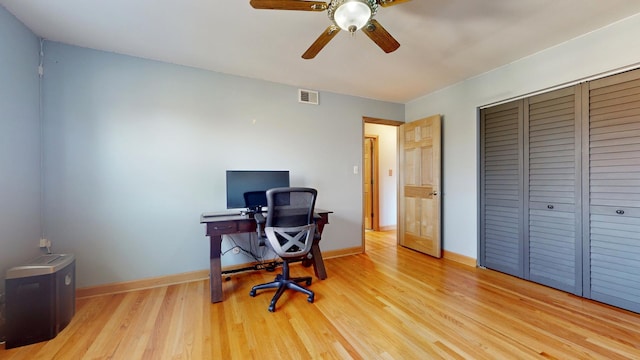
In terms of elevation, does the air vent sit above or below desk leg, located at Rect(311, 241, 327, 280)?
above

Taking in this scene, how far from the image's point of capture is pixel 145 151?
2.52 metres

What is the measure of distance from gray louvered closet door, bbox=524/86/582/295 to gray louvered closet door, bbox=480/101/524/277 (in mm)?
86

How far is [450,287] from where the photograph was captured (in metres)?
2.52

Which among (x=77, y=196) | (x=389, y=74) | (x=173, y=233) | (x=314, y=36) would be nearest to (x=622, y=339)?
(x=389, y=74)

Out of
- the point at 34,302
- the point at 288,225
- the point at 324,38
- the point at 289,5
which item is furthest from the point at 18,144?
the point at 324,38

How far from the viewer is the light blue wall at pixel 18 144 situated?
1790 mm

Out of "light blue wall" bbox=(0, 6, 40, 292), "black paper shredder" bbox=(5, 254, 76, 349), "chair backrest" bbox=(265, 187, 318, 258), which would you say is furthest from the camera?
"chair backrest" bbox=(265, 187, 318, 258)

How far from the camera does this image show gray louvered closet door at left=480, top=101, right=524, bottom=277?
272cm

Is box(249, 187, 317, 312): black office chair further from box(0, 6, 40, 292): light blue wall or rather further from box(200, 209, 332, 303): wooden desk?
box(0, 6, 40, 292): light blue wall

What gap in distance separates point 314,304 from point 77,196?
2419 mm

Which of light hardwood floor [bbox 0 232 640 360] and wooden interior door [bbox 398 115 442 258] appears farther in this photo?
wooden interior door [bbox 398 115 442 258]

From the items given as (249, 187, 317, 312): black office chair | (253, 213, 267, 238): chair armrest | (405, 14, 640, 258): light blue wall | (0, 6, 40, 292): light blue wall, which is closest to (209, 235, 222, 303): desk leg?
(249, 187, 317, 312): black office chair

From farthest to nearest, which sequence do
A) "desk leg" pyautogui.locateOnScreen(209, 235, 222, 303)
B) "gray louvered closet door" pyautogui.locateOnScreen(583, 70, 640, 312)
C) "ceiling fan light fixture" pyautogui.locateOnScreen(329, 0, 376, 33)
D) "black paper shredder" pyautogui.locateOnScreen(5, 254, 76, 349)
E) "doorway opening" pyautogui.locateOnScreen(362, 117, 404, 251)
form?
1. "doorway opening" pyautogui.locateOnScreen(362, 117, 404, 251)
2. "desk leg" pyautogui.locateOnScreen(209, 235, 222, 303)
3. "gray louvered closet door" pyautogui.locateOnScreen(583, 70, 640, 312)
4. "black paper shredder" pyautogui.locateOnScreen(5, 254, 76, 349)
5. "ceiling fan light fixture" pyautogui.locateOnScreen(329, 0, 376, 33)

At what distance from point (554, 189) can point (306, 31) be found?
2.81 meters
